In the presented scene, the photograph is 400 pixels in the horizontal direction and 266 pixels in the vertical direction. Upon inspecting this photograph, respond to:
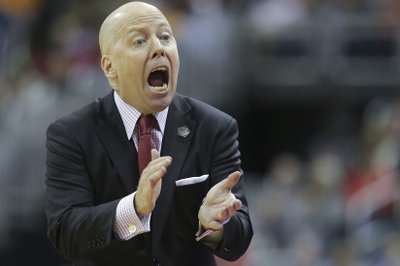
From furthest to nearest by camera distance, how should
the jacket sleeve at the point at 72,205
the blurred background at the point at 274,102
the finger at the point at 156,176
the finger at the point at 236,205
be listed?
the blurred background at the point at 274,102, the jacket sleeve at the point at 72,205, the finger at the point at 236,205, the finger at the point at 156,176

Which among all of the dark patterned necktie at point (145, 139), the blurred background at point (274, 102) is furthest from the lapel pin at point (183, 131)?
the blurred background at point (274, 102)

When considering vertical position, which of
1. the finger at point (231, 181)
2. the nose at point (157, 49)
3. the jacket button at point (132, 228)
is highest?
the nose at point (157, 49)

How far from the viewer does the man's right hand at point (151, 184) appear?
176 inches

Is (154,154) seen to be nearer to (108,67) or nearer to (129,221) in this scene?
(129,221)

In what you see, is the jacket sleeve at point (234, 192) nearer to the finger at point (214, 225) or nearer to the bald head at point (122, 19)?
the finger at point (214, 225)

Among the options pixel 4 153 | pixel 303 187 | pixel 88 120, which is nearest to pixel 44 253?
pixel 4 153

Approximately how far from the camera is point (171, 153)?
489 centimetres

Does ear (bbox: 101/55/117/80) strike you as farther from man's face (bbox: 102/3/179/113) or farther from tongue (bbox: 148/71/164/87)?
tongue (bbox: 148/71/164/87)

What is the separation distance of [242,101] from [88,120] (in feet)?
33.0

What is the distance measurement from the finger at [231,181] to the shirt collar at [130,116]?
18.8 inches

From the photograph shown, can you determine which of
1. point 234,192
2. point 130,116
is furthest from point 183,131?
point 234,192

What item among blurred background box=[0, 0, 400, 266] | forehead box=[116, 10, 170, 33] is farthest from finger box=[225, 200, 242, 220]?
blurred background box=[0, 0, 400, 266]

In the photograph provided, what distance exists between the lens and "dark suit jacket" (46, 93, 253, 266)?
4.79 m

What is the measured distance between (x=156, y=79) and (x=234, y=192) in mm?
592
